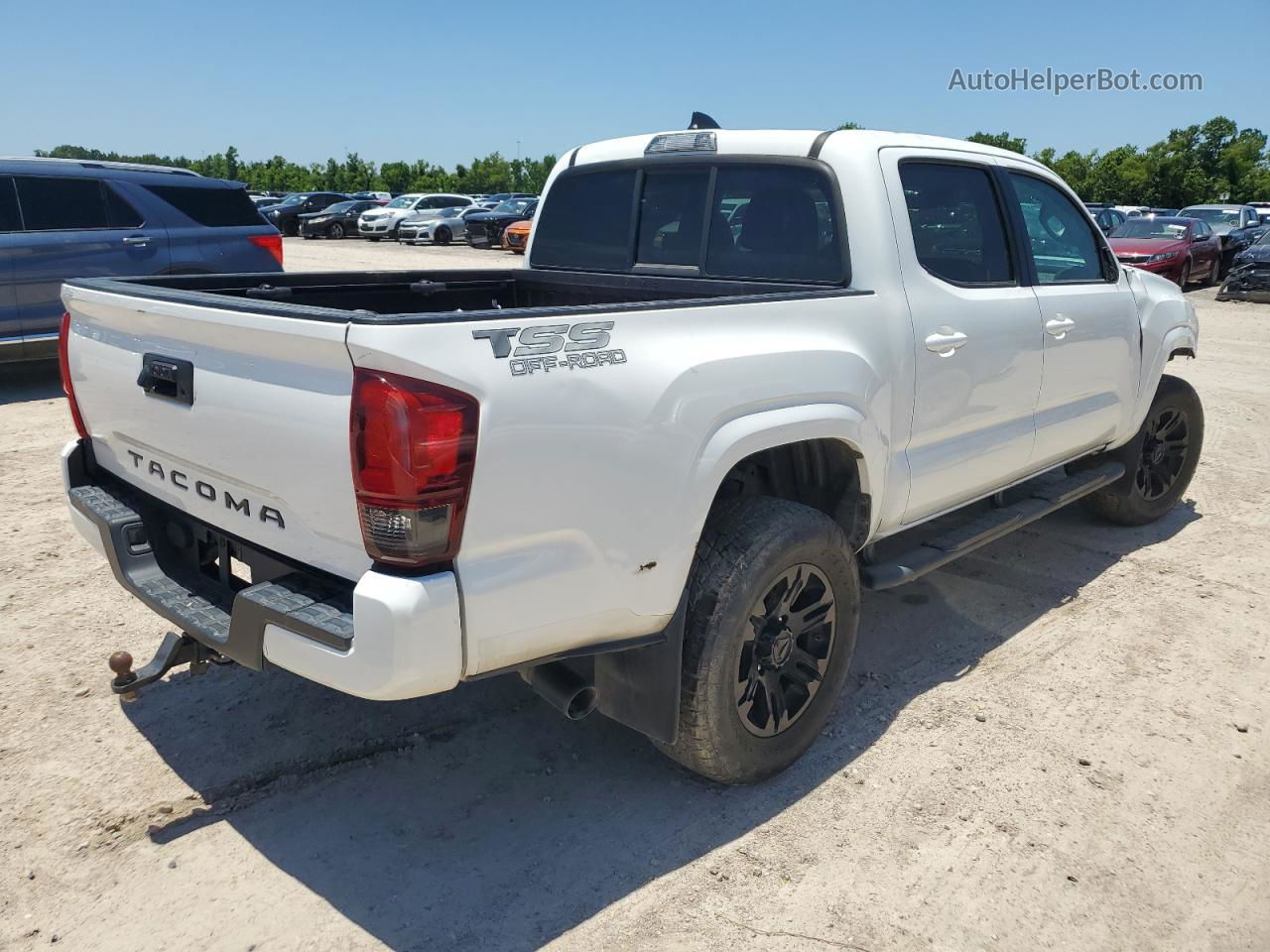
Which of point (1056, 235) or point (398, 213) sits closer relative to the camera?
point (1056, 235)

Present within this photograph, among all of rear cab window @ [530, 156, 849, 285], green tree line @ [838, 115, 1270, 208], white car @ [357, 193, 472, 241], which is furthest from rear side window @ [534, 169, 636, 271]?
green tree line @ [838, 115, 1270, 208]

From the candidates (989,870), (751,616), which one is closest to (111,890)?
(751,616)

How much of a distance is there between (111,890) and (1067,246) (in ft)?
15.0

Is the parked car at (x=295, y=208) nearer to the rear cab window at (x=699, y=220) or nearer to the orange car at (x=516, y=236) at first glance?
the orange car at (x=516, y=236)

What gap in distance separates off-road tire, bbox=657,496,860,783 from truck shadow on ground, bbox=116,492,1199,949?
16 centimetres

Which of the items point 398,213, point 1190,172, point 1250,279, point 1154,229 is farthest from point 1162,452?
point 1190,172

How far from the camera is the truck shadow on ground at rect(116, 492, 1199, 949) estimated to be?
8.73 ft

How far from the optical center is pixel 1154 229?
19188 mm

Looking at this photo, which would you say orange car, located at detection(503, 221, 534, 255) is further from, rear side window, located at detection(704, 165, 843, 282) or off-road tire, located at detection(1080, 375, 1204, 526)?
rear side window, located at detection(704, 165, 843, 282)

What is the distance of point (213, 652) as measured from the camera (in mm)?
2947

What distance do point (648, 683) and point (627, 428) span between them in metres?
0.80

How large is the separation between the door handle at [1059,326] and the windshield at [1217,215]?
70.0ft

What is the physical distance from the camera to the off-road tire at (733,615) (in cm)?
286

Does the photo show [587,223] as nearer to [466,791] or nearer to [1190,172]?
[466,791]
